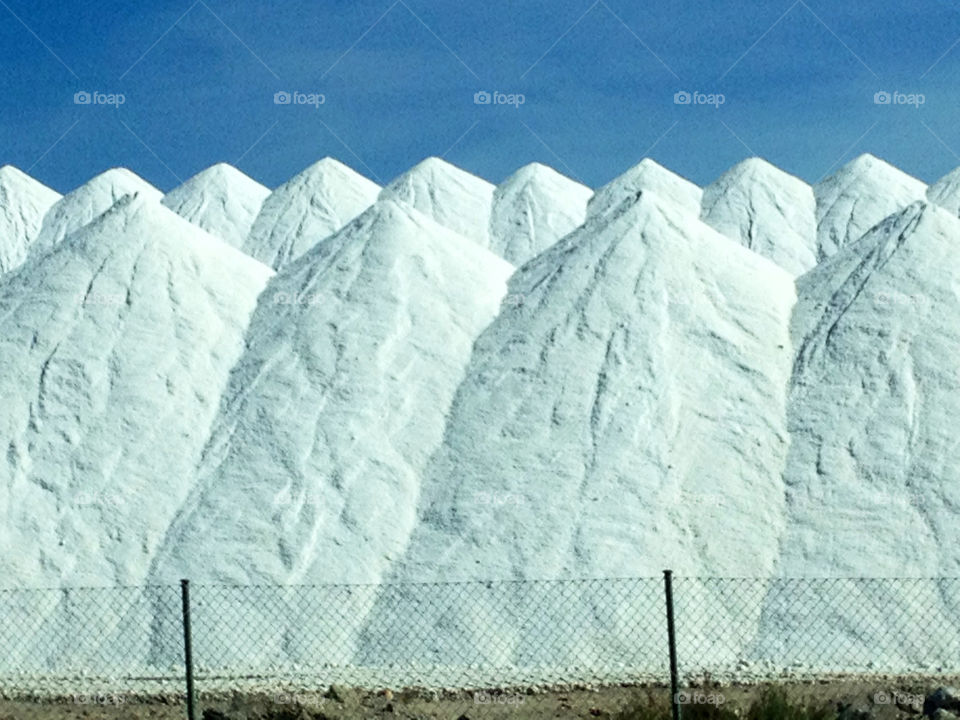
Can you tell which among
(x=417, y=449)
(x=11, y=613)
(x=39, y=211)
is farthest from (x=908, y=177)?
(x=11, y=613)

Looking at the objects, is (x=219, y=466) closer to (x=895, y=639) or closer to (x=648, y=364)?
(x=648, y=364)

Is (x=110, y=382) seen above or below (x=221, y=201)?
below

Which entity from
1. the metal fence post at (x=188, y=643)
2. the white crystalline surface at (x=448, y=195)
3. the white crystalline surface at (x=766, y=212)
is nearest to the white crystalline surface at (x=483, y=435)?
the metal fence post at (x=188, y=643)

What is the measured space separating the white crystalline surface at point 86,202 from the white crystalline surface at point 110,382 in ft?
115

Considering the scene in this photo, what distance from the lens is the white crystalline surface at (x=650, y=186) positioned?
196 feet

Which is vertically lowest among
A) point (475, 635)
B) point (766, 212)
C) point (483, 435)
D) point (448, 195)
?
point (475, 635)

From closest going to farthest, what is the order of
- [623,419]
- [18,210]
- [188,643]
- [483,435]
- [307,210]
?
[188,643]
[623,419]
[483,435]
[307,210]
[18,210]

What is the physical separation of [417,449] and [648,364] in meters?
4.11

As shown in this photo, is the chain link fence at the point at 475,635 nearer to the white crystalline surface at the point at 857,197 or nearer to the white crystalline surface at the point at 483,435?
the white crystalline surface at the point at 483,435

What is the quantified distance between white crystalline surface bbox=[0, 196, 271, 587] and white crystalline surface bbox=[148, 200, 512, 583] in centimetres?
57

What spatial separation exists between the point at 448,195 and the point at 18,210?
67.7ft

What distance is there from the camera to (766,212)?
58.1 metres

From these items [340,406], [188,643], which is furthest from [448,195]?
[188,643]

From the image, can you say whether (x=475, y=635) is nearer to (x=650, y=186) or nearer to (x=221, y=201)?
(x=650, y=186)
